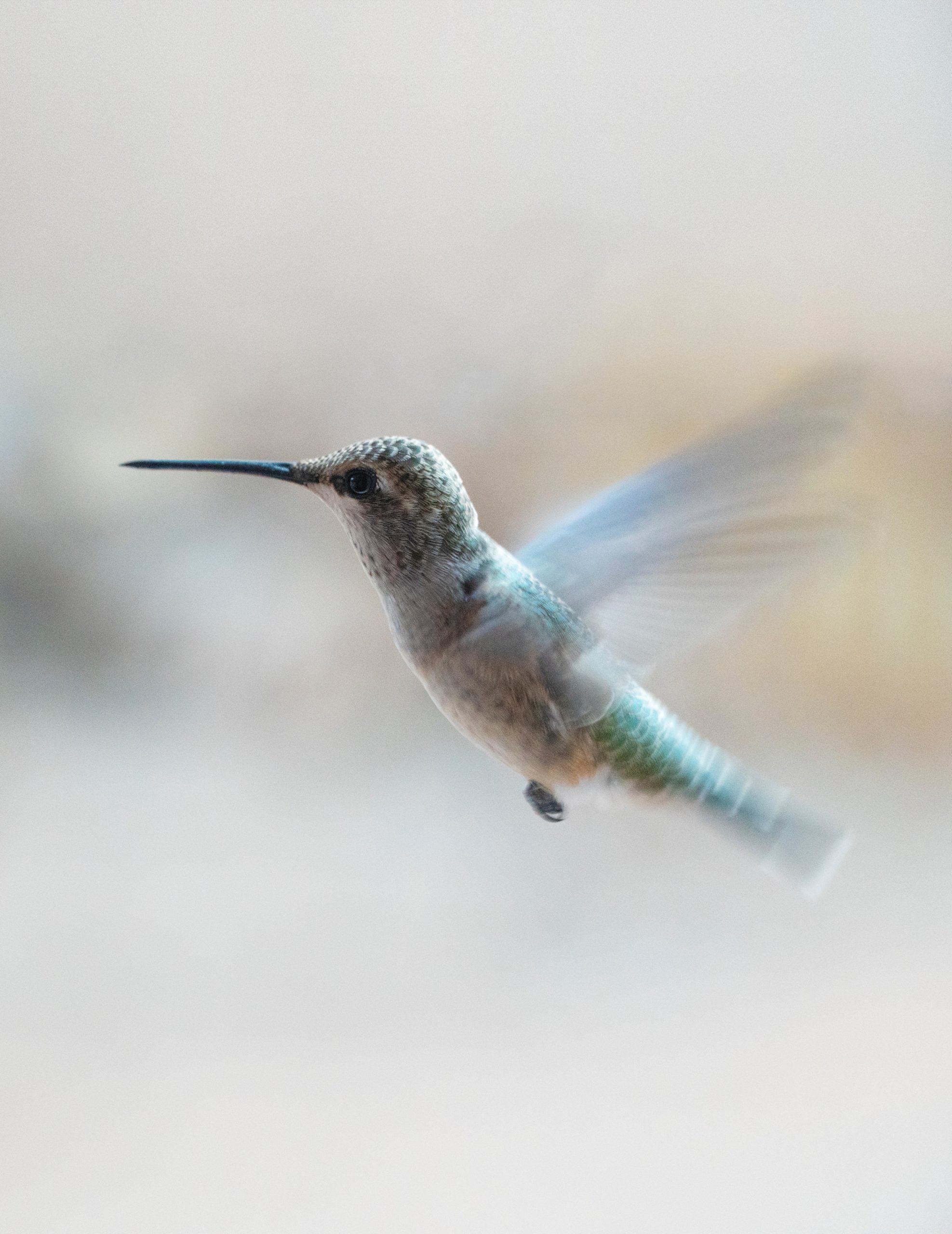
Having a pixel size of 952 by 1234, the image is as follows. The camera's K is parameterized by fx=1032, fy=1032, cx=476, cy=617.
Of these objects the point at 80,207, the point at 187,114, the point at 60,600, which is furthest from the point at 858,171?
the point at 60,600

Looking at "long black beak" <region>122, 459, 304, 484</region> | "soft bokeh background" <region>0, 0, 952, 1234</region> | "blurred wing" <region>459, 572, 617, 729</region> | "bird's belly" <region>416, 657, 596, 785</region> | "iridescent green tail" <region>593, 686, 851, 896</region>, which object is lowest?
"long black beak" <region>122, 459, 304, 484</region>

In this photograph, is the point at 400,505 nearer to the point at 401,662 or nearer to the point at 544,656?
the point at 544,656

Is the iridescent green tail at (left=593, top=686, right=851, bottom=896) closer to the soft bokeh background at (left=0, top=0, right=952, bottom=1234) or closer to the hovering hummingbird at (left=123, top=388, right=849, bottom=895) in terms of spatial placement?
the hovering hummingbird at (left=123, top=388, right=849, bottom=895)

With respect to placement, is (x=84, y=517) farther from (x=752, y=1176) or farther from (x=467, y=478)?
(x=752, y=1176)

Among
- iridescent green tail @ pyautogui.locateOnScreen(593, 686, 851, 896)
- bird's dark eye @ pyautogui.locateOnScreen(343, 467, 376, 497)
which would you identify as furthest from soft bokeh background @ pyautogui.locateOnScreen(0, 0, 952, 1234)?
bird's dark eye @ pyautogui.locateOnScreen(343, 467, 376, 497)

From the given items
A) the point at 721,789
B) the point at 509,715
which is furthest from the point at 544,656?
the point at 721,789

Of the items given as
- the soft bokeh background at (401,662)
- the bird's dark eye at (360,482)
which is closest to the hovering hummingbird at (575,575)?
the bird's dark eye at (360,482)

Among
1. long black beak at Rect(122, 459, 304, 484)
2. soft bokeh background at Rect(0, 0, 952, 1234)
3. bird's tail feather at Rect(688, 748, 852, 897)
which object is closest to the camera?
long black beak at Rect(122, 459, 304, 484)

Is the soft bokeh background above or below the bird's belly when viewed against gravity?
above

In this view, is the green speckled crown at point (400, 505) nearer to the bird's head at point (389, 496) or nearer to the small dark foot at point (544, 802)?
the bird's head at point (389, 496)
